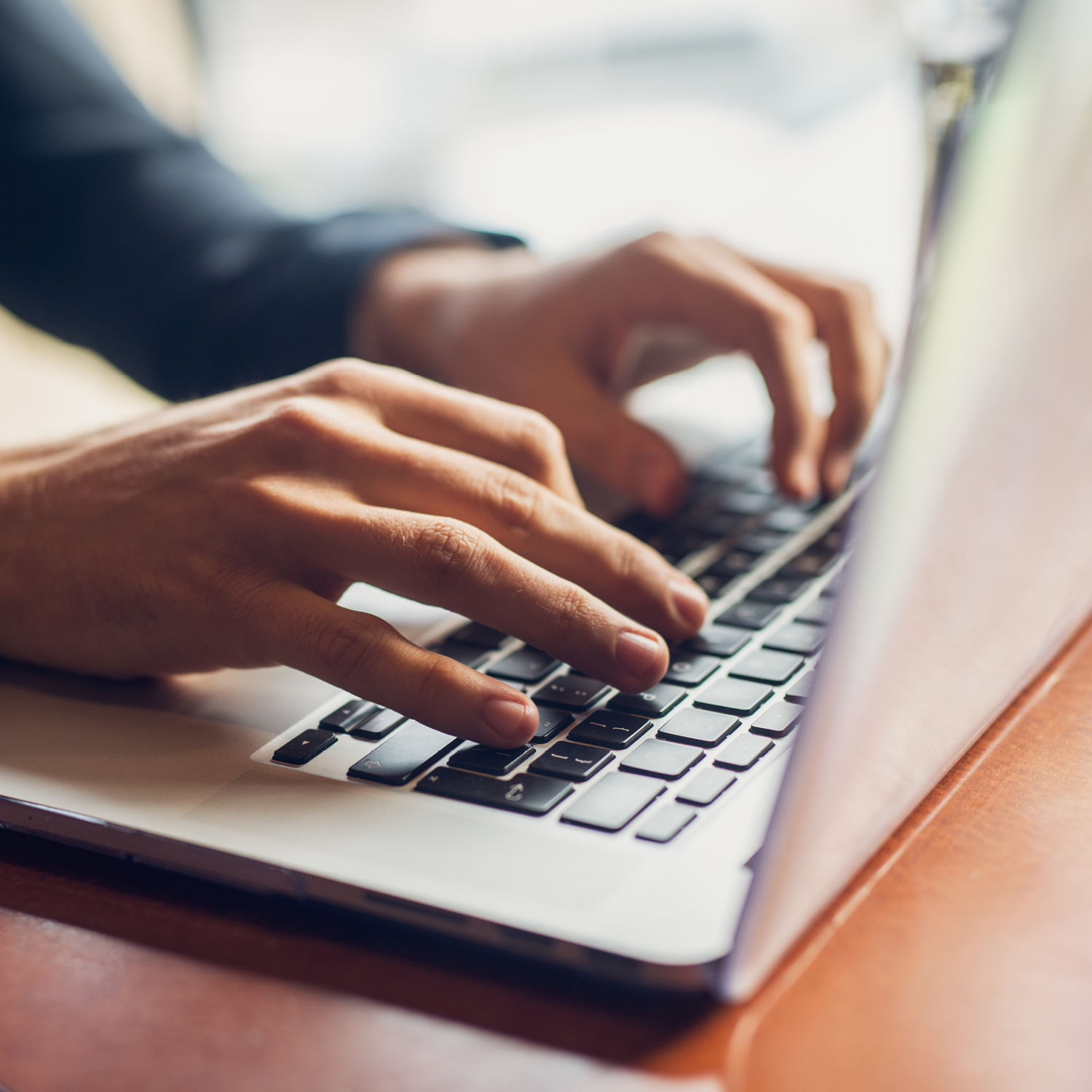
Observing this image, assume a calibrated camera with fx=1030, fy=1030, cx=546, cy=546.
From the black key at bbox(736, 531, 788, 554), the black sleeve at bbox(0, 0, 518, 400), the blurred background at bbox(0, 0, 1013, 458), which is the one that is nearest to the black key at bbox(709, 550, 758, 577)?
the black key at bbox(736, 531, 788, 554)

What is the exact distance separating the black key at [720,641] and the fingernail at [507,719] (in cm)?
10

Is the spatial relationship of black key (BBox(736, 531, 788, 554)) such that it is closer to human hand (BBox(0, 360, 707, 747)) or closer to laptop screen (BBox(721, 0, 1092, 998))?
human hand (BBox(0, 360, 707, 747))

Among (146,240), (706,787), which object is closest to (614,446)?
(706,787)

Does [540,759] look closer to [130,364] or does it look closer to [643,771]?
[643,771]

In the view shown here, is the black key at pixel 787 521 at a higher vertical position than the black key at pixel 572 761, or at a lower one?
higher

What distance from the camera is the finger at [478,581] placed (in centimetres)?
37

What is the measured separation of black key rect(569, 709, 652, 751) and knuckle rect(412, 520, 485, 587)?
0.24 ft

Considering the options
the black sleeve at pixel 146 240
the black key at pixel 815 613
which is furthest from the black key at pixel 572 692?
the black sleeve at pixel 146 240

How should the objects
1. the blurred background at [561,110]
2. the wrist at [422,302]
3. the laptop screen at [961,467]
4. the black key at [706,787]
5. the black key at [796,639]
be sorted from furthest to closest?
1. the blurred background at [561,110]
2. the wrist at [422,302]
3. the black key at [796,639]
4. the black key at [706,787]
5. the laptop screen at [961,467]

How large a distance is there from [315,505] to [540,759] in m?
0.14

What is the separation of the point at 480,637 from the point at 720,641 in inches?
4.0

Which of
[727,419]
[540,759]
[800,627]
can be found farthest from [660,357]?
[540,759]

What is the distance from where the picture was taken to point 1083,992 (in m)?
0.25

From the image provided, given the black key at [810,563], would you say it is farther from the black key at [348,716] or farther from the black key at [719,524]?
the black key at [348,716]
